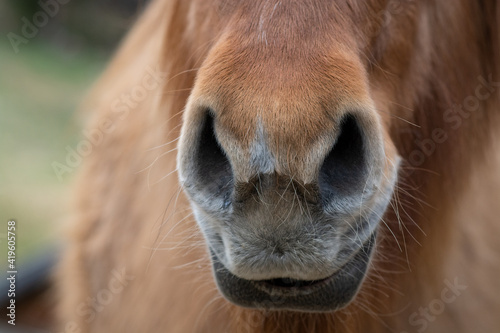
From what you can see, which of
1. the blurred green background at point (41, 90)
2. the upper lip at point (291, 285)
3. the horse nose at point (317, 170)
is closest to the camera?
the horse nose at point (317, 170)

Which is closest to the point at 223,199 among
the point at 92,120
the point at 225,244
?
the point at 225,244

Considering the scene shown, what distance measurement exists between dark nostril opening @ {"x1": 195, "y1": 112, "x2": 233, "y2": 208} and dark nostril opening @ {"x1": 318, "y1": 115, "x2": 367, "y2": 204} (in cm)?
25

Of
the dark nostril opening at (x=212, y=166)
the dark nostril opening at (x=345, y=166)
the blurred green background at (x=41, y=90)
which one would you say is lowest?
the blurred green background at (x=41, y=90)

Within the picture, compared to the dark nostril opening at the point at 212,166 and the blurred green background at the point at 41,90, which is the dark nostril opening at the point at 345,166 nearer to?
the dark nostril opening at the point at 212,166

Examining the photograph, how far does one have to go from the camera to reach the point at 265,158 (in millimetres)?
1367

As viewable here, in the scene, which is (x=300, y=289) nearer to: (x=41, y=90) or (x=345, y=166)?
(x=345, y=166)

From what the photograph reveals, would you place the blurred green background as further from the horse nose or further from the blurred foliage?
the horse nose

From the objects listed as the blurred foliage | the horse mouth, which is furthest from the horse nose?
the blurred foliage

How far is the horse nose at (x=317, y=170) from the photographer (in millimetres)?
1406

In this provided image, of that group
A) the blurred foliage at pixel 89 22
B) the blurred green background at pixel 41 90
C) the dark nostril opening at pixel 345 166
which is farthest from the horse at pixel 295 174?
the blurred foliage at pixel 89 22

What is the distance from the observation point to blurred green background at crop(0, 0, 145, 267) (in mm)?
6328

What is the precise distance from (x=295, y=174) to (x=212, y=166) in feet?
0.86

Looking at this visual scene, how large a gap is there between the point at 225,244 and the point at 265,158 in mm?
313

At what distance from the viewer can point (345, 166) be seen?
4.88ft
